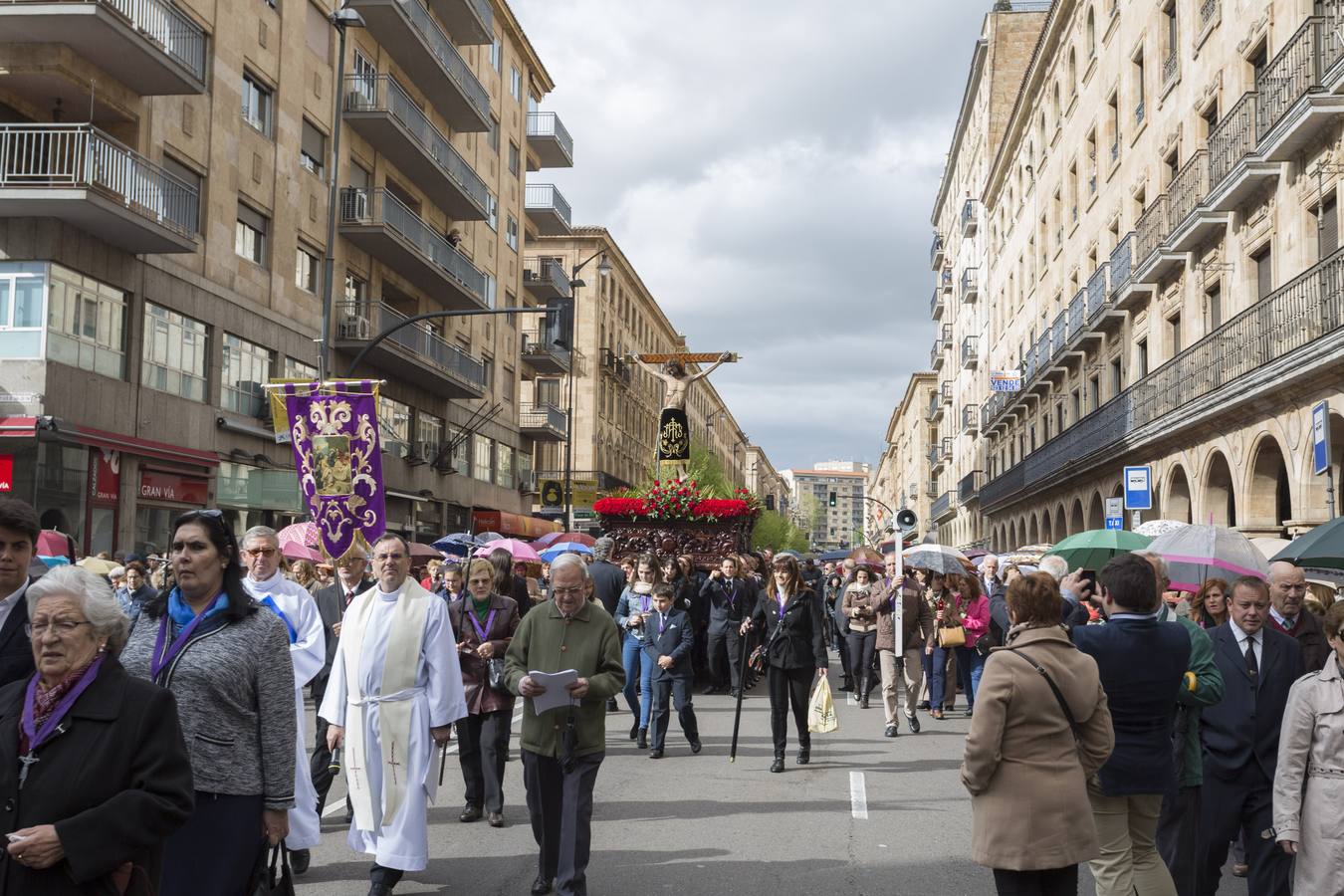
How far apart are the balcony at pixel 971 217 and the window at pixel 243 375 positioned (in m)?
41.7

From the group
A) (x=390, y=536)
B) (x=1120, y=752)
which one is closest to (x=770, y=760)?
(x=390, y=536)

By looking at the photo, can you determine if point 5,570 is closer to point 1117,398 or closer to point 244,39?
point 244,39

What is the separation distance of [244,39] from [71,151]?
21.9 ft

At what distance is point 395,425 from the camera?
113 ft

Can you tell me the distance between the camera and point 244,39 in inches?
1006

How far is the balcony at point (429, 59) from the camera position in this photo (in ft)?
103

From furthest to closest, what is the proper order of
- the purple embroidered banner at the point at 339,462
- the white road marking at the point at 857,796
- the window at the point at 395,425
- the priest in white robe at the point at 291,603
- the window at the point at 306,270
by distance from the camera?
the window at the point at 395,425
the window at the point at 306,270
the purple embroidered banner at the point at 339,462
the white road marking at the point at 857,796
the priest in white robe at the point at 291,603

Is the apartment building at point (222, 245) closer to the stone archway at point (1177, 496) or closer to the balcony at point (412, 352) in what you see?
the balcony at point (412, 352)

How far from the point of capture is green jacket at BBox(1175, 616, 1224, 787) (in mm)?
6035

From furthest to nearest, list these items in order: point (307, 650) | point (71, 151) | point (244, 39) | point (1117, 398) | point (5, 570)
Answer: point (1117, 398) → point (244, 39) → point (71, 151) → point (307, 650) → point (5, 570)

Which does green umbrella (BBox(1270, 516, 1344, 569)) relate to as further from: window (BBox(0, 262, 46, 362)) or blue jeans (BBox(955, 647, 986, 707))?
window (BBox(0, 262, 46, 362))

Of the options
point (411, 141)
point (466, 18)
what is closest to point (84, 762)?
point (411, 141)

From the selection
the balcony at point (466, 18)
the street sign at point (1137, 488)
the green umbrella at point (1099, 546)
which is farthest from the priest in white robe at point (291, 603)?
the balcony at point (466, 18)

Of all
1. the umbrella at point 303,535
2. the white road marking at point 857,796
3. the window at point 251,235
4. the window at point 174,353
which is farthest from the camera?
the window at point 251,235
